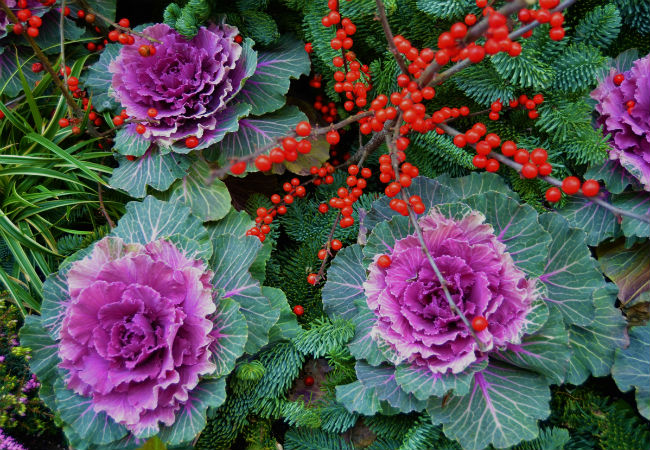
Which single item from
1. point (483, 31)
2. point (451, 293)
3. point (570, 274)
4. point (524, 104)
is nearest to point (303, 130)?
point (483, 31)

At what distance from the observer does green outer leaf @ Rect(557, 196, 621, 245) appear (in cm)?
131

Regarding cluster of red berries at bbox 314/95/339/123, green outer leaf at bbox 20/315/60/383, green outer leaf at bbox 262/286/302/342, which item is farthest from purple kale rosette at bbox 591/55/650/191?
green outer leaf at bbox 20/315/60/383

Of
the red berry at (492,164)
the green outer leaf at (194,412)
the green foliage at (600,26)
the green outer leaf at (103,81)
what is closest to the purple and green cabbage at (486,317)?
the red berry at (492,164)

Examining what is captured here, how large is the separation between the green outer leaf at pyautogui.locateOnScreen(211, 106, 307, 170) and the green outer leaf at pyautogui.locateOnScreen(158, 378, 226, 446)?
2.31ft

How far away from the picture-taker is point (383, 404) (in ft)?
3.91

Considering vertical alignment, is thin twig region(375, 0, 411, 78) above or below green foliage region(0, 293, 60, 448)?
above

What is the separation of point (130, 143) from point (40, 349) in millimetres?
648

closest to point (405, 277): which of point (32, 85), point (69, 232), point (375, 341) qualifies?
point (375, 341)

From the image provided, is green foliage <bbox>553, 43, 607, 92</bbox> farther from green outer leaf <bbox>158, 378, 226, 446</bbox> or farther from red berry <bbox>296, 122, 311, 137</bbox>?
green outer leaf <bbox>158, 378, 226, 446</bbox>

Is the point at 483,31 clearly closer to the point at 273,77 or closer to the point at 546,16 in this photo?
the point at 546,16

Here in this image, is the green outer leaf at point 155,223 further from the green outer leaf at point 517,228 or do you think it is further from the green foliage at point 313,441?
the green outer leaf at point 517,228

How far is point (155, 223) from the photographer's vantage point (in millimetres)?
1333

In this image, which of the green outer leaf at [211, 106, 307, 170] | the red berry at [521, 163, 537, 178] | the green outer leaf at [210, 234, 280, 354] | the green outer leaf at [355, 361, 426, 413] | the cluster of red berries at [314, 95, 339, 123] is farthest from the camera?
the cluster of red berries at [314, 95, 339, 123]

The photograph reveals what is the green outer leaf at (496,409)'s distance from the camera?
1.04 metres
